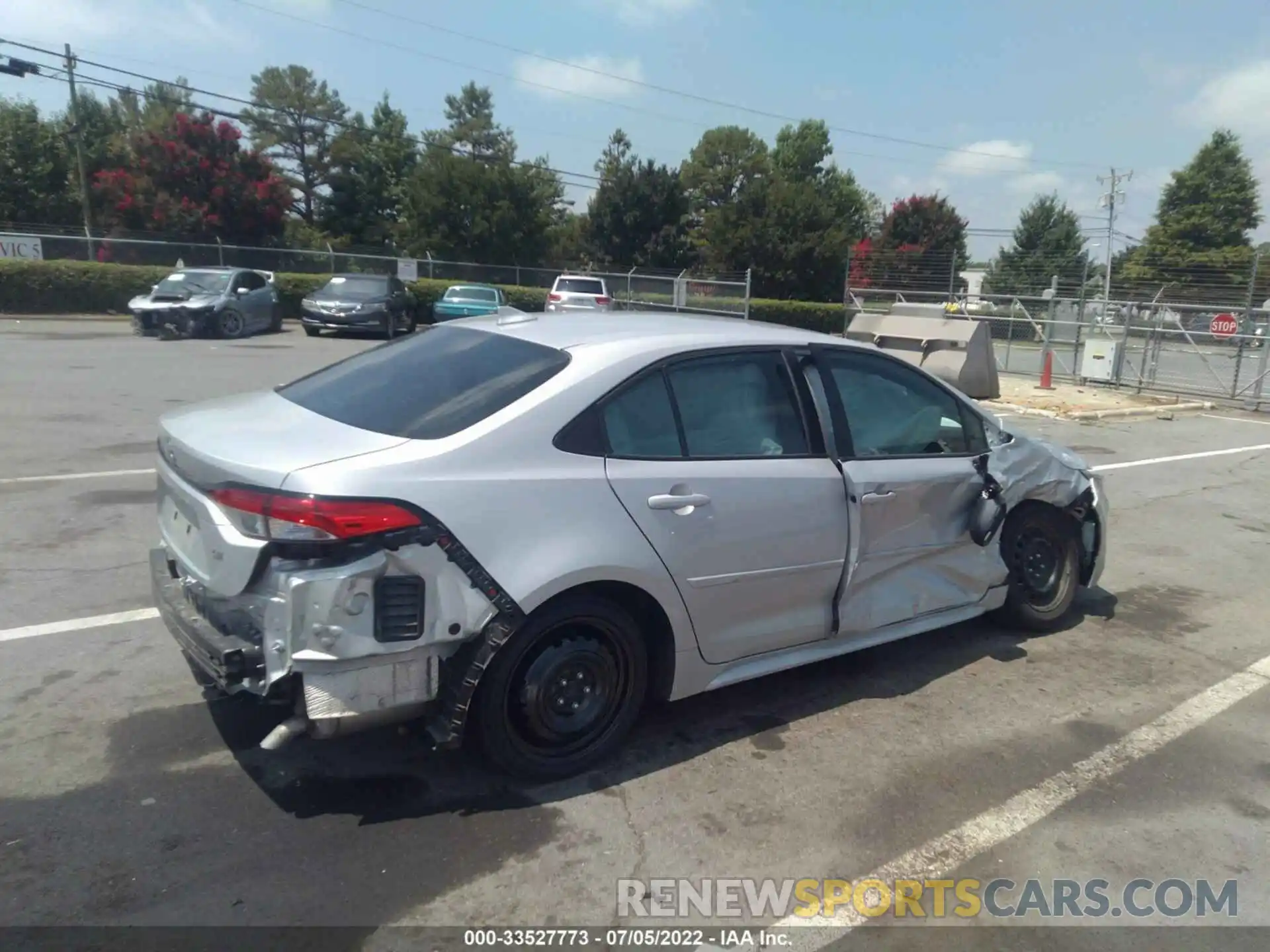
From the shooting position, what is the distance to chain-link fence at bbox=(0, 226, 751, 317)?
2817 cm

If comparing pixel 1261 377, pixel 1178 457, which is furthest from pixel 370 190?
pixel 1178 457

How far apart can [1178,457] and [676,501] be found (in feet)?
34.7

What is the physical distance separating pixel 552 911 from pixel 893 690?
7.54 ft

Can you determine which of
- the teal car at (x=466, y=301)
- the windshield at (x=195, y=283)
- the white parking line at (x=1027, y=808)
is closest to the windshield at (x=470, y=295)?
the teal car at (x=466, y=301)

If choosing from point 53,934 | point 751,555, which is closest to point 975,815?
point 751,555

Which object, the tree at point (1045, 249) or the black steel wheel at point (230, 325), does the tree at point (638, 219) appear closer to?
the tree at point (1045, 249)

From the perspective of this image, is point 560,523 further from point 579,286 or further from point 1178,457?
point 579,286

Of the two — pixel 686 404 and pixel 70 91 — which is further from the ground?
pixel 70 91

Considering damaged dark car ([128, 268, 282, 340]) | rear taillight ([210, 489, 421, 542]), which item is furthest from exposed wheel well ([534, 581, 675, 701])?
damaged dark car ([128, 268, 282, 340])

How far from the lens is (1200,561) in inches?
285

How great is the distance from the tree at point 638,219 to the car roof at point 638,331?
1908 inches

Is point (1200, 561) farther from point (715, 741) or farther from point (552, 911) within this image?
point (552, 911)

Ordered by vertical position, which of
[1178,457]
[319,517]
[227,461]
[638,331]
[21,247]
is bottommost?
[1178,457]

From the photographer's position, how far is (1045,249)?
2608 inches
